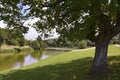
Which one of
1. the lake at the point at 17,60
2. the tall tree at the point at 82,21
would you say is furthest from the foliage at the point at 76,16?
the lake at the point at 17,60

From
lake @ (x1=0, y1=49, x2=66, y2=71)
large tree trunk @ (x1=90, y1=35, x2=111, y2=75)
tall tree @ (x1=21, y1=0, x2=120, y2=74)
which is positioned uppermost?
tall tree @ (x1=21, y1=0, x2=120, y2=74)

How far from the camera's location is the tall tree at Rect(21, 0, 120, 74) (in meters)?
10.1

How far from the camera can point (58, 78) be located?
12516mm

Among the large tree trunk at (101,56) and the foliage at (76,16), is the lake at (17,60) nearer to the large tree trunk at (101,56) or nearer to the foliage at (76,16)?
the foliage at (76,16)

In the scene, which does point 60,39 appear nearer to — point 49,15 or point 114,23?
point 49,15

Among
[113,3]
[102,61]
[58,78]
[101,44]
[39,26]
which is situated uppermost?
[113,3]

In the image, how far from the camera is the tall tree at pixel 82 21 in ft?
33.0

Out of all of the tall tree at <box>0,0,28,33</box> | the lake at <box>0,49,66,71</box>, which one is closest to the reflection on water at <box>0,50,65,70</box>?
the lake at <box>0,49,66,71</box>

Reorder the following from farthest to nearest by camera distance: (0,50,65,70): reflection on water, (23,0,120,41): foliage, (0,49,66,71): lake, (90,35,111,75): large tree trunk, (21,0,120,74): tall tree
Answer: (0,50,65,70): reflection on water, (0,49,66,71): lake, (90,35,111,75): large tree trunk, (21,0,120,74): tall tree, (23,0,120,41): foliage

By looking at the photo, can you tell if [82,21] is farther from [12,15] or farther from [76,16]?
[12,15]

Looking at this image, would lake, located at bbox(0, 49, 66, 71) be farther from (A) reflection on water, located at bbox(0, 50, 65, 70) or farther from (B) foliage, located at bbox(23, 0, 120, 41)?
(B) foliage, located at bbox(23, 0, 120, 41)

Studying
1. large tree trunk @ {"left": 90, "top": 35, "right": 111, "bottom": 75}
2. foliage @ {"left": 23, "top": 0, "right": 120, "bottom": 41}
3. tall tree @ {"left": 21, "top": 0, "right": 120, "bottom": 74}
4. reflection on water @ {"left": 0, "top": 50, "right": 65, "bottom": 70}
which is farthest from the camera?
reflection on water @ {"left": 0, "top": 50, "right": 65, "bottom": 70}

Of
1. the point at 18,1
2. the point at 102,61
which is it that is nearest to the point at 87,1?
the point at 18,1

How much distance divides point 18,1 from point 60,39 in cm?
389
